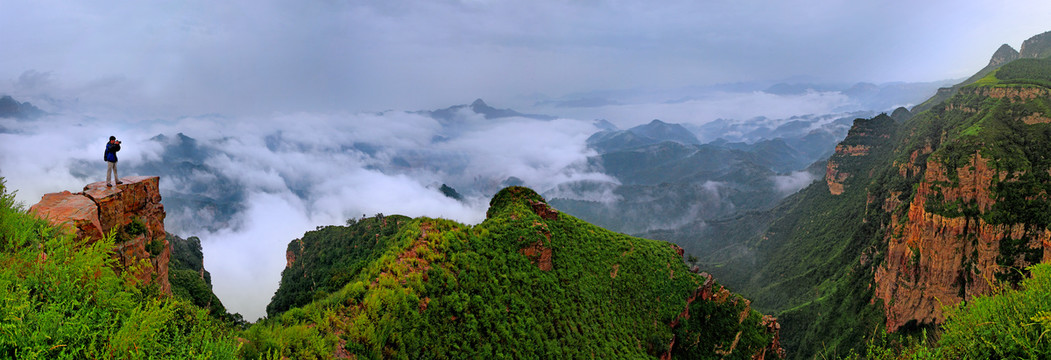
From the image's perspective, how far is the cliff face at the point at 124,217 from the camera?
19406 millimetres

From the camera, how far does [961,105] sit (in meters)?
141

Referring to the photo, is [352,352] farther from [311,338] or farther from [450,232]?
[450,232]

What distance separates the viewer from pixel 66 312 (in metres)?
10.1

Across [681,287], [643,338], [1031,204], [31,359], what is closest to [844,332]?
[1031,204]

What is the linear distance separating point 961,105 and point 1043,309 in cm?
18883

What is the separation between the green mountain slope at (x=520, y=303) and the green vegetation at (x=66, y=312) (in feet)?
17.2

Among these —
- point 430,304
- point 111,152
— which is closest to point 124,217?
point 111,152

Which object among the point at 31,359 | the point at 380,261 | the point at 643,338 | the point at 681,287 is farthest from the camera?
the point at 681,287

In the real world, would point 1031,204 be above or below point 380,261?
below

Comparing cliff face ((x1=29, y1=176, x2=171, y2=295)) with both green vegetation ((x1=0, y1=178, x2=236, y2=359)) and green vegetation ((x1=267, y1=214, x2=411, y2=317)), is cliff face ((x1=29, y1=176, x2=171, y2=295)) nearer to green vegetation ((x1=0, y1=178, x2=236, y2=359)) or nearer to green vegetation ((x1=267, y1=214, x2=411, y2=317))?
green vegetation ((x1=0, y1=178, x2=236, y2=359))

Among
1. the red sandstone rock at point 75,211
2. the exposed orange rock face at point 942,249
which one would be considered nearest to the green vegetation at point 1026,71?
the exposed orange rock face at point 942,249

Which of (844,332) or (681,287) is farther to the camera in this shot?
(844,332)

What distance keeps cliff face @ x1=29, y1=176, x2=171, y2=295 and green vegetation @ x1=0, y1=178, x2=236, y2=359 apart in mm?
6933

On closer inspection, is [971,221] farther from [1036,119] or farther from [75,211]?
[75,211]
